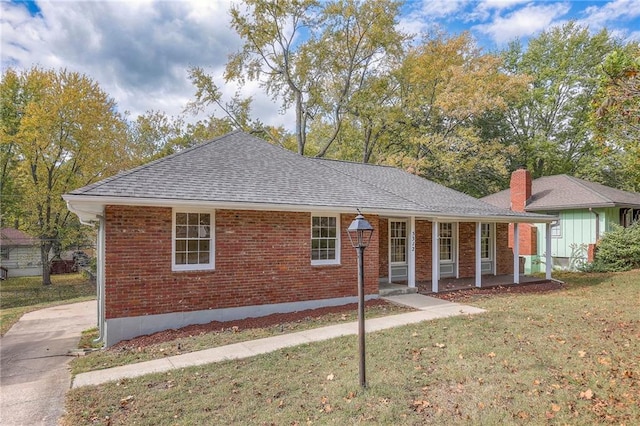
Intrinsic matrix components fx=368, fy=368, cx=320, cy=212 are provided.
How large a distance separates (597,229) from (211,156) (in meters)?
18.8

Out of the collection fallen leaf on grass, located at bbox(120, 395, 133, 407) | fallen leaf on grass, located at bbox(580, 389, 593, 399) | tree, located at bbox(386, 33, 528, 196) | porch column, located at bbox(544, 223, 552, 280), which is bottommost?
fallen leaf on grass, located at bbox(120, 395, 133, 407)

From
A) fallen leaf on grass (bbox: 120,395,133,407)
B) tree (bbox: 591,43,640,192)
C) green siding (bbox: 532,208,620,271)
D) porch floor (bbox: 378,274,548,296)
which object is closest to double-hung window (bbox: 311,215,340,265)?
porch floor (bbox: 378,274,548,296)

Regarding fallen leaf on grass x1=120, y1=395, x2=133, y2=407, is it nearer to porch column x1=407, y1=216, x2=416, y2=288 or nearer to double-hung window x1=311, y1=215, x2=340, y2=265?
double-hung window x1=311, y1=215, x2=340, y2=265

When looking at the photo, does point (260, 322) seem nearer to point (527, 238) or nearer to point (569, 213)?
point (527, 238)

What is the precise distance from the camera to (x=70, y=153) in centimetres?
2192

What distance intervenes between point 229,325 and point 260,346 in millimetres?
1791

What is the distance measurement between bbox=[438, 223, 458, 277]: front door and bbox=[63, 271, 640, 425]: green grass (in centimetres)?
694

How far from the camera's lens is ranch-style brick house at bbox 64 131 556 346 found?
772cm

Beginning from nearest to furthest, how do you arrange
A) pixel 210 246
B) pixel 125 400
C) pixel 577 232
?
1. pixel 125 400
2. pixel 210 246
3. pixel 577 232

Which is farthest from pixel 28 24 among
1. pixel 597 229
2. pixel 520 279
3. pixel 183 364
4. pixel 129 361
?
pixel 597 229

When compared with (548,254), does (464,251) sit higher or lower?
higher

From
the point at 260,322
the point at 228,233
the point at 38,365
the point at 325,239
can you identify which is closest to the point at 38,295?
the point at 38,365

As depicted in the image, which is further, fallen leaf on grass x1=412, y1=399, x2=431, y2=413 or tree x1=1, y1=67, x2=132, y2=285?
tree x1=1, y1=67, x2=132, y2=285

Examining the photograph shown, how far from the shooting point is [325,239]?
33.6ft
